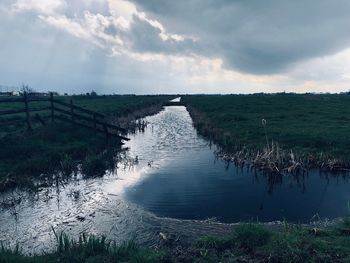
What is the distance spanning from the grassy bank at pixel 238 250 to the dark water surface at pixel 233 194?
325 centimetres

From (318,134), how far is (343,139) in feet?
7.03

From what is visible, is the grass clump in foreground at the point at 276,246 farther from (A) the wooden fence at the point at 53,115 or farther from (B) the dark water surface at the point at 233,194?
(A) the wooden fence at the point at 53,115

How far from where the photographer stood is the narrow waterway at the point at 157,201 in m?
10.2

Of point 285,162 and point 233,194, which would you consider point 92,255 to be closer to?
point 233,194

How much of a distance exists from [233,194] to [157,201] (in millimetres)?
3206

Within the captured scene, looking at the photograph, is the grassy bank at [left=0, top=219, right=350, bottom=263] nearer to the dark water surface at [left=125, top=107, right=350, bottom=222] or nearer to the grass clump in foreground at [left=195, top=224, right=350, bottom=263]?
the grass clump in foreground at [left=195, top=224, right=350, bottom=263]

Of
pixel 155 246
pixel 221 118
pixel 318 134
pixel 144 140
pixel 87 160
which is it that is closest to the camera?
pixel 155 246

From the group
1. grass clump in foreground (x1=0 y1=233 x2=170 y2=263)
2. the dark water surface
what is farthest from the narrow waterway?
grass clump in foreground (x1=0 y1=233 x2=170 y2=263)

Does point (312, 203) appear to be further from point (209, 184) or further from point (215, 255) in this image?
point (215, 255)

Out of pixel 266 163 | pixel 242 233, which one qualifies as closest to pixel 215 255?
pixel 242 233

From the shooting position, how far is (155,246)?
8.55 metres

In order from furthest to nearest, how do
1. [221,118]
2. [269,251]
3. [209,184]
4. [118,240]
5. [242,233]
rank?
[221,118]
[209,184]
[118,240]
[242,233]
[269,251]

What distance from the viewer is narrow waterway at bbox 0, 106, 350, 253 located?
33.4 feet

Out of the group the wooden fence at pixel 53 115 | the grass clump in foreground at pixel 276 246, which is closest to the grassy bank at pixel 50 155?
the wooden fence at pixel 53 115
